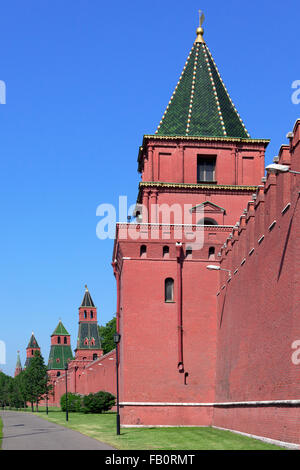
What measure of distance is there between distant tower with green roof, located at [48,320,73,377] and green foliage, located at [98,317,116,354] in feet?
75.3

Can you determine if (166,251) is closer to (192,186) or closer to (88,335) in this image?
(192,186)

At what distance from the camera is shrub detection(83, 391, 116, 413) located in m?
58.3

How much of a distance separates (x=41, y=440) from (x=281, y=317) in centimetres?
1105

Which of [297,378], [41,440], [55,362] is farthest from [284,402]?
[55,362]

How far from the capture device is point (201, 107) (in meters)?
42.5

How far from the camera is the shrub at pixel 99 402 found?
58.3 meters

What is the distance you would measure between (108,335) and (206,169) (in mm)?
85295

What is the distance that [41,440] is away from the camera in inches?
1065

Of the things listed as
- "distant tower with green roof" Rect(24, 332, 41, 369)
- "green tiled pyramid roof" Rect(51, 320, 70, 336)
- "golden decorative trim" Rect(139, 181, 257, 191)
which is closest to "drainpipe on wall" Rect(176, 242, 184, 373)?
"golden decorative trim" Rect(139, 181, 257, 191)

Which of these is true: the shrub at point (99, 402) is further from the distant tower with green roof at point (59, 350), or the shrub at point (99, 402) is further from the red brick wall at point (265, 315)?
the distant tower with green roof at point (59, 350)

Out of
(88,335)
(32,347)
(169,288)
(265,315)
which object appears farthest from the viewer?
(32,347)

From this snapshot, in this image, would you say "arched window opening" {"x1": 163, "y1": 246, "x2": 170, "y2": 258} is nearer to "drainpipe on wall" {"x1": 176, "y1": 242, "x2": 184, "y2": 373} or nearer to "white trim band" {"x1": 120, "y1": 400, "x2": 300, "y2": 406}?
"drainpipe on wall" {"x1": 176, "y1": 242, "x2": 184, "y2": 373}

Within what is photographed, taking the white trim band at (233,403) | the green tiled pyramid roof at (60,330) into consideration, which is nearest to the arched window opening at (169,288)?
the white trim band at (233,403)

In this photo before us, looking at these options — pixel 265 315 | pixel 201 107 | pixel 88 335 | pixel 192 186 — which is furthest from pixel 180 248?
pixel 88 335
